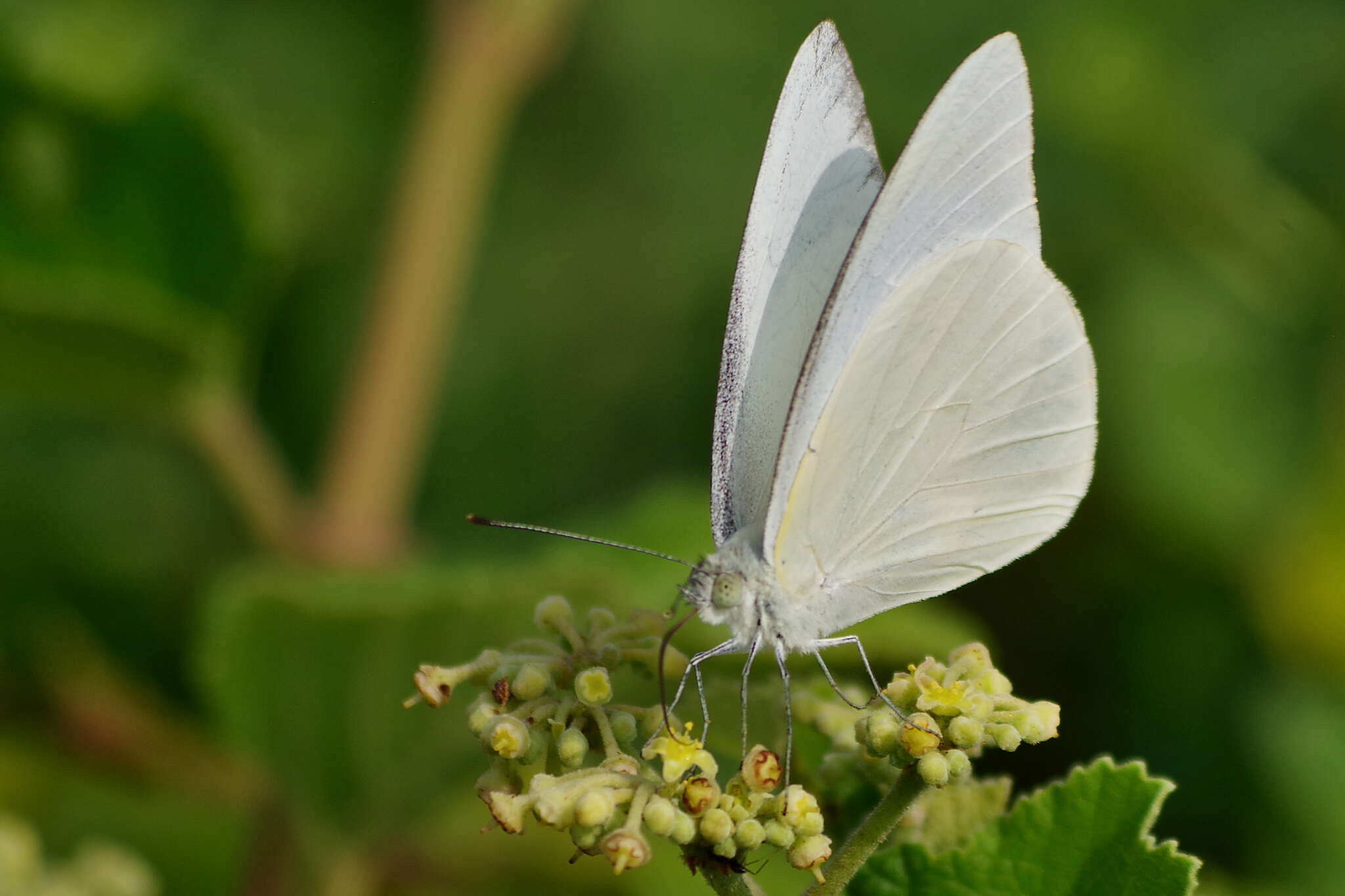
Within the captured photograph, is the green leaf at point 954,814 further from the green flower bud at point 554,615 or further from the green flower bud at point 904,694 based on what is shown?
the green flower bud at point 554,615

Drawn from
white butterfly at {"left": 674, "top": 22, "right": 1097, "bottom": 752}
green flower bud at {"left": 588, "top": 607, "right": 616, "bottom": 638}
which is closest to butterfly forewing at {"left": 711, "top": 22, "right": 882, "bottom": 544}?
white butterfly at {"left": 674, "top": 22, "right": 1097, "bottom": 752}

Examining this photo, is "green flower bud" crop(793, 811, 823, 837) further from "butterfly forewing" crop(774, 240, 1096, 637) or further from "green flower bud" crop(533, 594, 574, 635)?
"butterfly forewing" crop(774, 240, 1096, 637)

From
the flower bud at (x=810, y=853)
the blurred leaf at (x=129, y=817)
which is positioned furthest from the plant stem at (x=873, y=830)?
the blurred leaf at (x=129, y=817)

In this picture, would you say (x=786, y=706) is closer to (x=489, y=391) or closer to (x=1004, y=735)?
(x=1004, y=735)

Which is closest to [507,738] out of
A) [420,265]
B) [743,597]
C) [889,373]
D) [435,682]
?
[435,682]

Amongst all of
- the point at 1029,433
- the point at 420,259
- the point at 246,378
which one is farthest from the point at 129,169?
the point at 1029,433

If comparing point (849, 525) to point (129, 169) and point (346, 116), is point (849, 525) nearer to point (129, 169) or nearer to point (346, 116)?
point (129, 169)

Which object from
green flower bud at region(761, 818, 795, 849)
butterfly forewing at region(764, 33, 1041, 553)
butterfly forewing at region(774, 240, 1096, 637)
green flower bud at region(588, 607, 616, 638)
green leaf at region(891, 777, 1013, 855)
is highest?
butterfly forewing at region(764, 33, 1041, 553)
